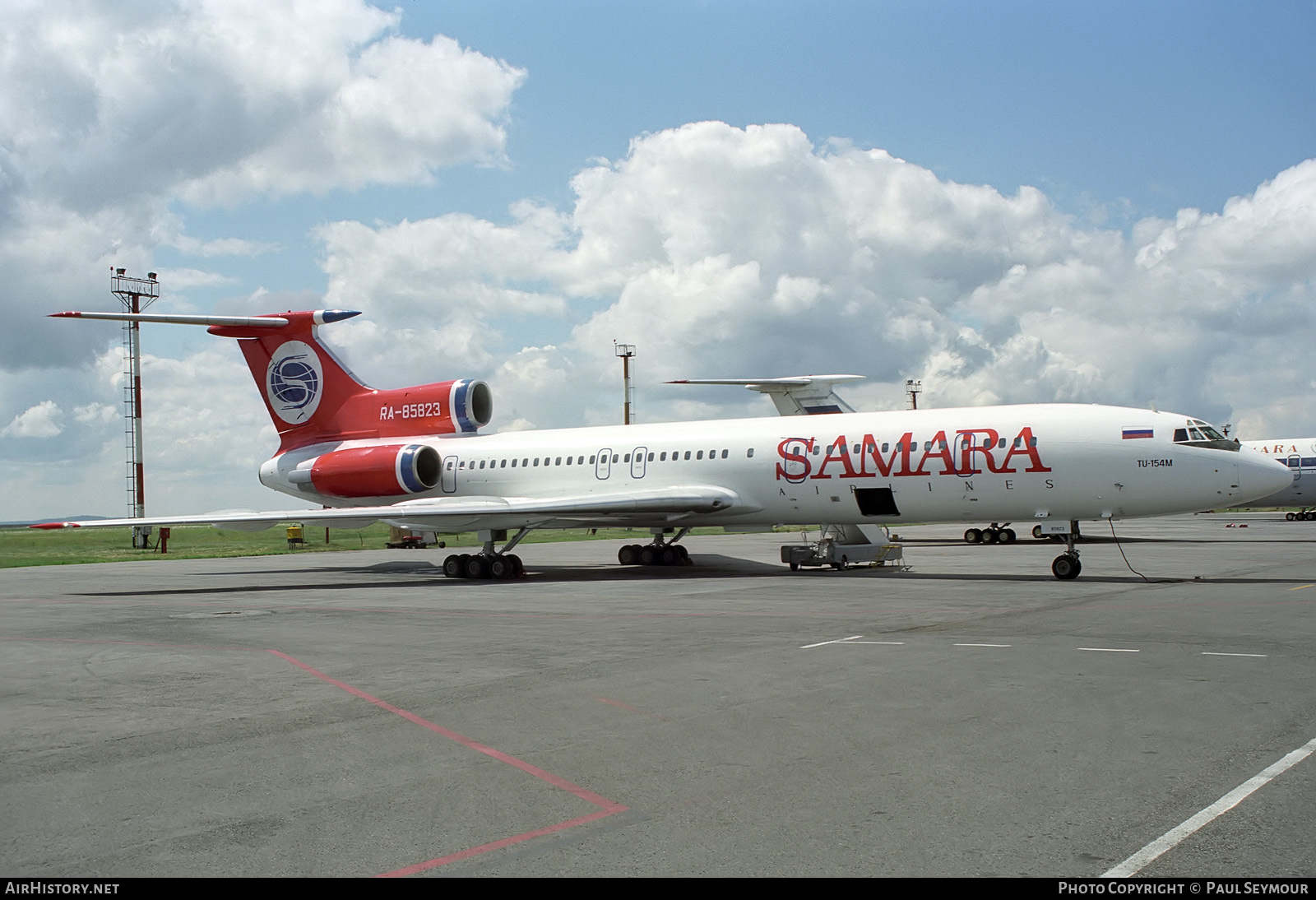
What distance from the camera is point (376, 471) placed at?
95.3 feet

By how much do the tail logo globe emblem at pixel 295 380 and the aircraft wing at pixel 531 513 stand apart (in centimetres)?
708

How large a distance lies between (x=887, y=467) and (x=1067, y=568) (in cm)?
441

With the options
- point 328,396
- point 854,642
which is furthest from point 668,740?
point 328,396

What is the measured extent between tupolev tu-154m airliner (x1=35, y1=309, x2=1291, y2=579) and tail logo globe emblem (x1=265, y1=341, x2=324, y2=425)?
0.04m

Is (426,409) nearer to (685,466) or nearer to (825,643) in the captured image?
(685,466)

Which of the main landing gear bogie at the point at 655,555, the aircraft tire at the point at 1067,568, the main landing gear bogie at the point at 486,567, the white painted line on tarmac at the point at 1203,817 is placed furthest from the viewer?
the main landing gear bogie at the point at 655,555

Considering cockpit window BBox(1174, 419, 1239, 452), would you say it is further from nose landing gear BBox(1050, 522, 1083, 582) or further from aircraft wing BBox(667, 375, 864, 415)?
aircraft wing BBox(667, 375, 864, 415)

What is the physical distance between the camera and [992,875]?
4.51 metres

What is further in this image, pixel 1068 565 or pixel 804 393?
pixel 804 393

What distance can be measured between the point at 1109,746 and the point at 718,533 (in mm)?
52948

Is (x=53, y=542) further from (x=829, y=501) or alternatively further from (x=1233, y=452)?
(x=1233, y=452)

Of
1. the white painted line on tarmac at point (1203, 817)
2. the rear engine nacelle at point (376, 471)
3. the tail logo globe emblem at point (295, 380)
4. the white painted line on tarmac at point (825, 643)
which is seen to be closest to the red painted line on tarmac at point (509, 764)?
the white painted line on tarmac at point (1203, 817)

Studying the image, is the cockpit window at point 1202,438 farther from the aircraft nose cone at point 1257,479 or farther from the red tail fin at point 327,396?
the red tail fin at point 327,396

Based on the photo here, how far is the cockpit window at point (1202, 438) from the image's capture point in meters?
20.2
